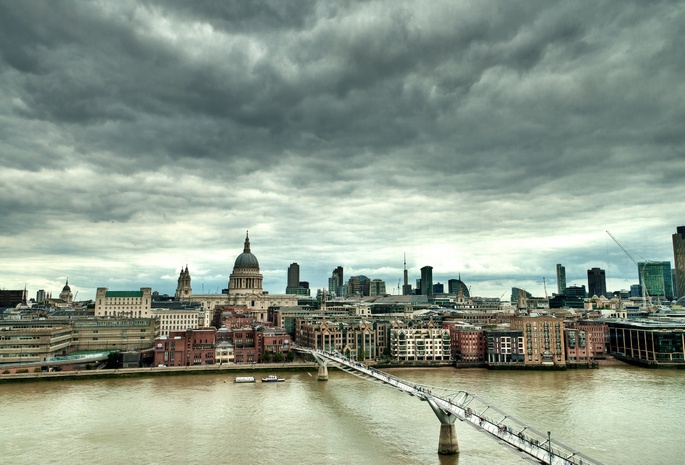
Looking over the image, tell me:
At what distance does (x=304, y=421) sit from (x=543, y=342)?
46127 millimetres

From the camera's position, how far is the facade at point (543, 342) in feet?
237

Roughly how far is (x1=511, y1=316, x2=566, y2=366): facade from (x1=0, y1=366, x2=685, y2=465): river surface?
1327 centimetres

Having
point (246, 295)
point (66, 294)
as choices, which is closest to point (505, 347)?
point (246, 295)

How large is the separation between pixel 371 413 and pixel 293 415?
5.85 m

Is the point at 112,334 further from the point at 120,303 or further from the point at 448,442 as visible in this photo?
the point at 448,442

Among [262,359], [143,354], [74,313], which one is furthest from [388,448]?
[74,313]

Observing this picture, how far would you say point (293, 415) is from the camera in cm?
4031

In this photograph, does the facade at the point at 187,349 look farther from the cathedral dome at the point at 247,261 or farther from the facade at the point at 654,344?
the cathedral dome at the point at 247,261

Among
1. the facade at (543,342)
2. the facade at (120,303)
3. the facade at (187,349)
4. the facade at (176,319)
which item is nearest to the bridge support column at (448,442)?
the facade at (543,342)

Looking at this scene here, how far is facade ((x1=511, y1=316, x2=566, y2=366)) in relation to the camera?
237 feet

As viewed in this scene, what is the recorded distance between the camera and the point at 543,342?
7331 cm

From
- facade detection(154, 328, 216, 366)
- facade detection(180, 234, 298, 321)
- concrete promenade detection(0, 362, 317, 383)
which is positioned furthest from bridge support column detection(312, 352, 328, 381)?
facade detection(180, 234, 298, 321)

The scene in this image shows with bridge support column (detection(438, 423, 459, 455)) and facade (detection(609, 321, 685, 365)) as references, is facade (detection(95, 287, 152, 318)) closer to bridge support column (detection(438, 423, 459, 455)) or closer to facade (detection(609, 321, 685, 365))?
facade (detection(609, 321, 685, 365))

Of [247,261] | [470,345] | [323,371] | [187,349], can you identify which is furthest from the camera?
[247,261]
